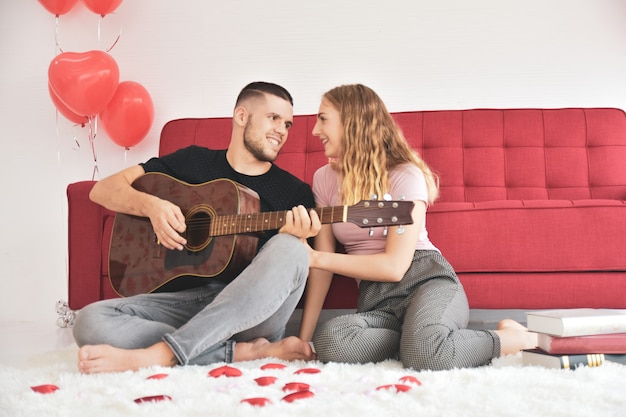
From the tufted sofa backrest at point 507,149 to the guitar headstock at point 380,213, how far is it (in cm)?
118

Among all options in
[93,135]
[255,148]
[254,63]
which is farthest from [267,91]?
[93,135]

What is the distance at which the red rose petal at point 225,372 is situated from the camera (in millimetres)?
1441

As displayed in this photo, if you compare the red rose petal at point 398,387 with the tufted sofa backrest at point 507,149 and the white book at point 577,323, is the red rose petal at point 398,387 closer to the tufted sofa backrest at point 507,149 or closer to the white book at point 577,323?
the white book at point 577,323

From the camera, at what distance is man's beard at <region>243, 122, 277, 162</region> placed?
201cm

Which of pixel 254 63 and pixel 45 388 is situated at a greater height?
pixel 254 63

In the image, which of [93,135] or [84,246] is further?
[93,135]

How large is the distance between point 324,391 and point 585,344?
0.66 meters

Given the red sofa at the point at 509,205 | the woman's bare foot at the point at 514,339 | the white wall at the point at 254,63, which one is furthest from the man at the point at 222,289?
the white wall at the point at 254,63

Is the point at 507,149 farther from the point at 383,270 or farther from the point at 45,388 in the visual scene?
the point at 45,388

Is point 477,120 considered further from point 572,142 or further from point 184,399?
point 184,399

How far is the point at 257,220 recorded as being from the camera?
172 centimetres

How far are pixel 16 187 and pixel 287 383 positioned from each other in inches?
122

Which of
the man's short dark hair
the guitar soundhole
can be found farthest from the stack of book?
the man's short dark hair

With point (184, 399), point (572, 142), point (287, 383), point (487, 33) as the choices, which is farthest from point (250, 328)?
point (487, 33)
